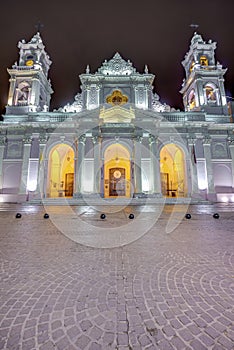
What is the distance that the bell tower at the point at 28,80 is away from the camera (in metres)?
25.9

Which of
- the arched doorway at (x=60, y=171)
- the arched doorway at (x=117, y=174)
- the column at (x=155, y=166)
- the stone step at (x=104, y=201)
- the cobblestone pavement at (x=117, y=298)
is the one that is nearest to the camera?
the cobblestone pavement at (x=117, y=298)

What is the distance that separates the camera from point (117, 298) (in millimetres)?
2164

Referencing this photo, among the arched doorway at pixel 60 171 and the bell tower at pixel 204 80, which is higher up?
the bell tower at pixel 204 80

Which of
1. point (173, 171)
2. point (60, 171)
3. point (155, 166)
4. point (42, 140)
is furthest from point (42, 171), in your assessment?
point (173, 171)

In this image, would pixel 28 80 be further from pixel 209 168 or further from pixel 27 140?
pixel 209 168

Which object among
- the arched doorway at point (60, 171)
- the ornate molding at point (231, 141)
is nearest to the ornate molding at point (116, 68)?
the arched doorway at point (60, 171)

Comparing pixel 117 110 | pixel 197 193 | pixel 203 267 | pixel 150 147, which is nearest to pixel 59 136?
pixel 117 110

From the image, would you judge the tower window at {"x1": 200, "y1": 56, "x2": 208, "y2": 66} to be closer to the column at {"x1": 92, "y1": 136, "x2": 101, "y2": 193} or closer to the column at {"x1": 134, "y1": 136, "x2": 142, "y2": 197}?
the column at {"x1": 134, "y1": 136, "x2": 142, "y2": 197}

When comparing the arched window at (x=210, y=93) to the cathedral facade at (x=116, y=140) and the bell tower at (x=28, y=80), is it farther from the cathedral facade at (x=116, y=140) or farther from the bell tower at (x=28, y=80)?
the bell tower at (x=28, y=80)

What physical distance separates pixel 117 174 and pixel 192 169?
34.9 feet

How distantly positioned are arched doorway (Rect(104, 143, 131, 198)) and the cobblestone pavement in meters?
22.1

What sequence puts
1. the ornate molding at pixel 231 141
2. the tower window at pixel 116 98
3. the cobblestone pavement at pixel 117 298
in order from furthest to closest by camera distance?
the tower window at pixel 116 98, the ornate molding at pixel 231 141, the cobblestone pavement at pixel 117 298

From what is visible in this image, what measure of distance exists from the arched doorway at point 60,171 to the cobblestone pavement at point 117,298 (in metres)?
21.1

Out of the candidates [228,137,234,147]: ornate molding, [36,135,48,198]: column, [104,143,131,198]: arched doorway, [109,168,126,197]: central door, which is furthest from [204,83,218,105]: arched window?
[36,135,48,198]: column
